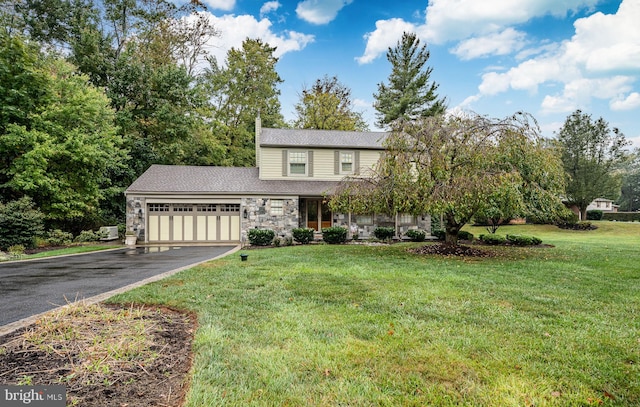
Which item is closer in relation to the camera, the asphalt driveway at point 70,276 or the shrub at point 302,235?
the asphalt driveway at point 70,276

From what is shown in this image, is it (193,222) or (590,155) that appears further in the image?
(590,155)

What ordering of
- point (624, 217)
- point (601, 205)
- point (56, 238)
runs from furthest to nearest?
point (601, 205), point (624, 217), point (56, 238)

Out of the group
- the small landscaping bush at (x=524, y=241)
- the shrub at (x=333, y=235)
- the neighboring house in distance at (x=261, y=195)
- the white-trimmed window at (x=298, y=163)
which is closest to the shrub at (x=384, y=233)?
the neighboring house in distance at (x=261, y=195)

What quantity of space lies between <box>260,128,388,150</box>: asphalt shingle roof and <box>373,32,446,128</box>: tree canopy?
1304 cm

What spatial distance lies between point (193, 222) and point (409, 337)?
1374 cm

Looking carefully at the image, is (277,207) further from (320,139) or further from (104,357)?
(104,357)

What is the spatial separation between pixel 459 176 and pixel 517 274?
10.3ft

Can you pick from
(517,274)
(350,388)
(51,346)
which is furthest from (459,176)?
(51,346)

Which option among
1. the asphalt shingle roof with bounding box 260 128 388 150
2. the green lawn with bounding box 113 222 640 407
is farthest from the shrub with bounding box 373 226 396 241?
the green lawn with bounding box 113 222 640 407

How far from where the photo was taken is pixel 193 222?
50.6 ft

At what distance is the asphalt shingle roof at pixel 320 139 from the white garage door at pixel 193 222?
4.01 m

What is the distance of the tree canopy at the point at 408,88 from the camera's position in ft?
96.4

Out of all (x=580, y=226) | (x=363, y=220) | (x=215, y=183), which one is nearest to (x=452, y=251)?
(x=363, y=220)

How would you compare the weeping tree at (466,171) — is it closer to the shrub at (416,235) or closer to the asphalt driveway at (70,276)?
the shrub at (416,235)
